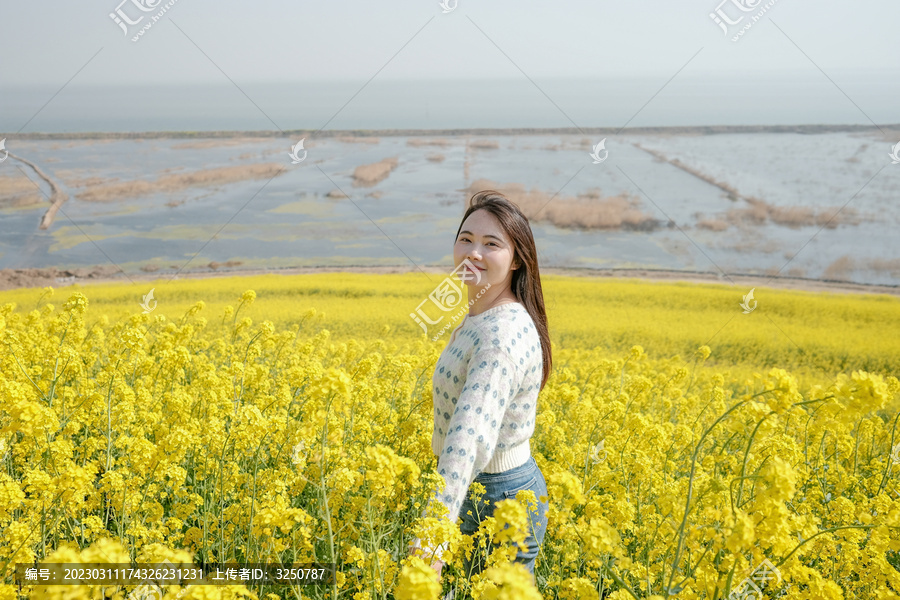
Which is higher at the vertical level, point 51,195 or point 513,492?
point 51,195

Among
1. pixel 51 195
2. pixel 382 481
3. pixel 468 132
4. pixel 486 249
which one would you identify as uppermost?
pixel 468 132

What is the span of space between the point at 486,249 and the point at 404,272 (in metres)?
12.2

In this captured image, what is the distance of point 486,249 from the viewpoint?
2.36 m

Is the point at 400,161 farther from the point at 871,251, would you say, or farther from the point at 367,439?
the point at 367,439

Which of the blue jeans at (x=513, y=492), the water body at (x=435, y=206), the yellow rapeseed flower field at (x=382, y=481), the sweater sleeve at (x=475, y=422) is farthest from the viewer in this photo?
the water body at (x=435, y=206)

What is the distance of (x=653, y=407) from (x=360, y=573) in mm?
3610

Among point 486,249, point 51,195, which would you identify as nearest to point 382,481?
point 486,249

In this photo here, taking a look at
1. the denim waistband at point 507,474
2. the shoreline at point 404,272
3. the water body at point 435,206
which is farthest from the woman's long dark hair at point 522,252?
the water body at point 435,206

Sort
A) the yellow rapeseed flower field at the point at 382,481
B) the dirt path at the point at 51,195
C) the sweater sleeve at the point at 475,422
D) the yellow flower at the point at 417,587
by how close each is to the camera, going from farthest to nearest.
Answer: the dirt path at the point at 51,195 < the sweater sleeve at the point at 475,422 < the yellow rapeseed flower field at the point at 382,481 < the yellow flower at the point at 417,587

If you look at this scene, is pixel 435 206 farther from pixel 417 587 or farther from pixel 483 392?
pixel 417 587

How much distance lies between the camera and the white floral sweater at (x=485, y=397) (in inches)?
76.7

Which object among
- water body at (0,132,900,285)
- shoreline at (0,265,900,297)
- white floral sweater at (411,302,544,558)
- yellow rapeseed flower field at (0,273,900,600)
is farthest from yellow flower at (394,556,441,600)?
water body at (0,132,900,285)

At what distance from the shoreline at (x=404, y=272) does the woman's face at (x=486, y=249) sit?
11102 millimetres

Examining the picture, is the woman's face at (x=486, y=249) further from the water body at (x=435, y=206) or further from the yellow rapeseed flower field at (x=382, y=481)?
the water body at (x=435, y=206)
